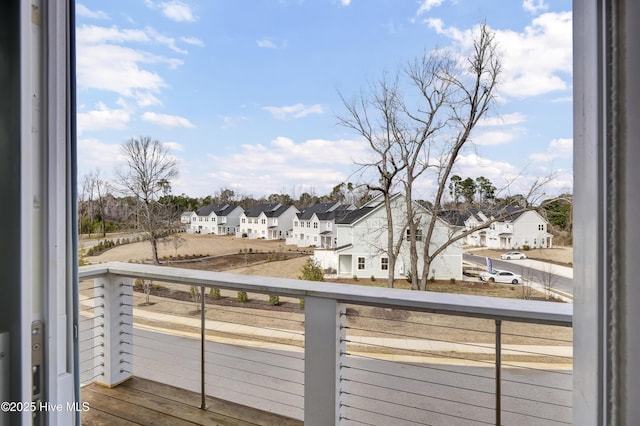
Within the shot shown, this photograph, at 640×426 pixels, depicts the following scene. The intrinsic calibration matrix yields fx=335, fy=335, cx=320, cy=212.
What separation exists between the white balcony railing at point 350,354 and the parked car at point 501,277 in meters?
0.45

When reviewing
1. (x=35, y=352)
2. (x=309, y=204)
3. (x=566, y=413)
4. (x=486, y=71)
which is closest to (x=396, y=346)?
(x=566, y=413)

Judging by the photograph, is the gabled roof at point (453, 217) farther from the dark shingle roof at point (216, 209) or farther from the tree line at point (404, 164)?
the dark shingle roof at point (216, 209)

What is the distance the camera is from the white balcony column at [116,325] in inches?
75.5

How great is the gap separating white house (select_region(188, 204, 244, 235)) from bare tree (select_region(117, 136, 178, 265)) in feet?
0.79

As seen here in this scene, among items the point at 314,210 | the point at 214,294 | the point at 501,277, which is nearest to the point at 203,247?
the point at 214,294

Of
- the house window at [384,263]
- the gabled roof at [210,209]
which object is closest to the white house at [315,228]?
the house window at [384,263]

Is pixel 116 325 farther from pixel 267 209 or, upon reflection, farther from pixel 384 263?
pixel 384 263

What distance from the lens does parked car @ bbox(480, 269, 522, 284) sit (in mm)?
2352

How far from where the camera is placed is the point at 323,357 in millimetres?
1441

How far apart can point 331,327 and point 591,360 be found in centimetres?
110

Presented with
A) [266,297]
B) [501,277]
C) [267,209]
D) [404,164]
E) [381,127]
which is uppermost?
[381,127]

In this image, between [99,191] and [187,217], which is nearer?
[99,191]

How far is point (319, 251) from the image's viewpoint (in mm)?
2766

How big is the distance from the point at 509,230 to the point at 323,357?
1864 mm
